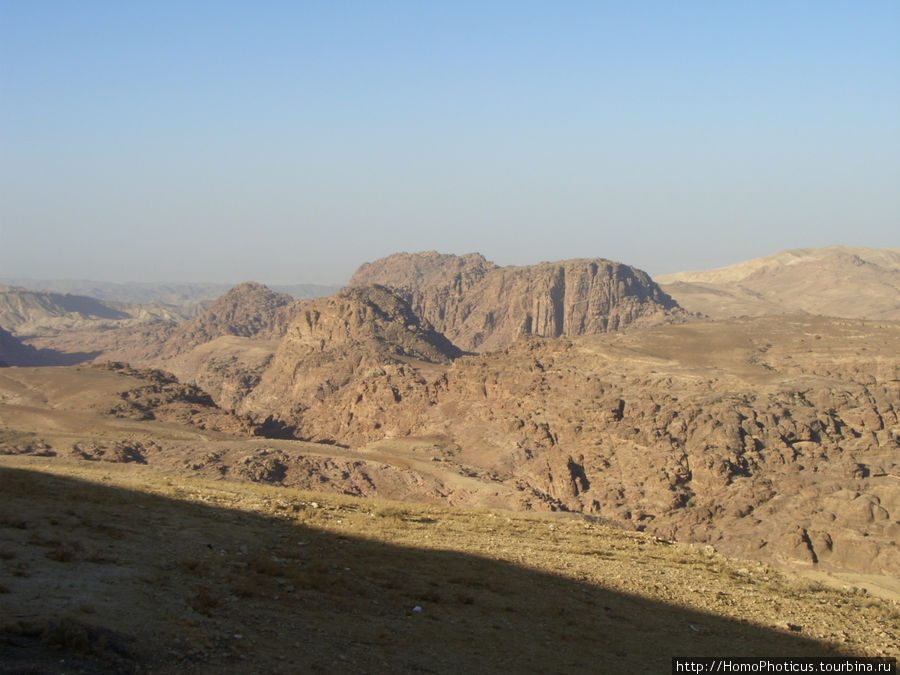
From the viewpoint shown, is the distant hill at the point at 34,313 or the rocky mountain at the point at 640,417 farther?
the distant hill at the point at 34,313

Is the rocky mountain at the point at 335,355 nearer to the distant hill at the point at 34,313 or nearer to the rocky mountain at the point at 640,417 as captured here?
the rocky mountain at the point at 640,417

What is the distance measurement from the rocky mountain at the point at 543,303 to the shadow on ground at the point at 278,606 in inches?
3621

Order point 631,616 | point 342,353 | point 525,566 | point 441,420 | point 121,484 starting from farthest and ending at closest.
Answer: point 342,353 < point 441,420 < point 121,484 < point 525,566 < point 631,616

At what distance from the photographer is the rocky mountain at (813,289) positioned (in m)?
120

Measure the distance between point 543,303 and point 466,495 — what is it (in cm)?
7066

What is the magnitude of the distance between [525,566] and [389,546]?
112 inches

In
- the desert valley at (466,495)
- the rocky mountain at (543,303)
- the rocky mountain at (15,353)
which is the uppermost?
the rocky mountain at (543,303)

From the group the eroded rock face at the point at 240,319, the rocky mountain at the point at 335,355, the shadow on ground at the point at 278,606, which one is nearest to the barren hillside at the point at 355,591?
the shadow on ground at the point at 278,606

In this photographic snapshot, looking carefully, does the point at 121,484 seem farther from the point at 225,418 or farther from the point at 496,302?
the point at 496,302

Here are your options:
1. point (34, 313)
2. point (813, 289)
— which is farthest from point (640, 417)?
point (34, 313)

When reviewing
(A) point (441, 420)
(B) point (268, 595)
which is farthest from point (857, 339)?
(B) point (268, 595)

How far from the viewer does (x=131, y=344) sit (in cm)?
12975

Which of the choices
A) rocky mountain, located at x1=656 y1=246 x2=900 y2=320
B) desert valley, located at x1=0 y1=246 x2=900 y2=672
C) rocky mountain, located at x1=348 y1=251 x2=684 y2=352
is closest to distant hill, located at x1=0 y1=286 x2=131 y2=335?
desert valley, located at x1=0 y1=246 x2=900 y2=672

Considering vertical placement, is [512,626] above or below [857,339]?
below
